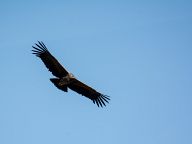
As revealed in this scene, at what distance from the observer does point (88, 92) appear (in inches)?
1045

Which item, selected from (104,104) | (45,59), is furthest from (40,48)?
(104,104)

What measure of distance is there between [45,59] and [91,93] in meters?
3.35

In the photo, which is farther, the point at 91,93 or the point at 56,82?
the point at 91,93

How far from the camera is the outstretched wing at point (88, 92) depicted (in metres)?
26.0

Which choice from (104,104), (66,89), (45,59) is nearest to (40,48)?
(45,59)

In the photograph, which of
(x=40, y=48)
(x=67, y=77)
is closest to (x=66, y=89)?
(x=67, y=77)

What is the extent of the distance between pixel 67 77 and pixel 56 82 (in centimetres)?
68

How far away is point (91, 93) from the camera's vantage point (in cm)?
2662

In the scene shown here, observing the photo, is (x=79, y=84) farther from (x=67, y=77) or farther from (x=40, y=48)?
(x=40, y=48)

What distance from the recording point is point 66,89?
2531 cm

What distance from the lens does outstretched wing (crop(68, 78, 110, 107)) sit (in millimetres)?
26019

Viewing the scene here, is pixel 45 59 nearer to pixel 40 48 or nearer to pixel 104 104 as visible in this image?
pixel 40 48

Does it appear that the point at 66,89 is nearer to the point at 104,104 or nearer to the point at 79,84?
the point at 79,84

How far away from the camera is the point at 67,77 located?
25.3 m
